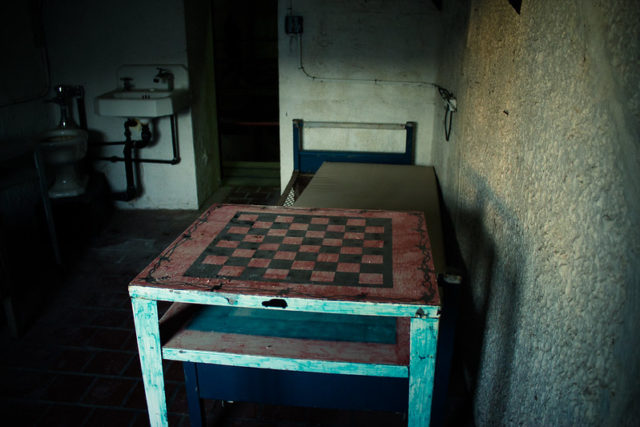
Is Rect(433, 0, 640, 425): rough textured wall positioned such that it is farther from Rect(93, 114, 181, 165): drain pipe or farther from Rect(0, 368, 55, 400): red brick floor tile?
Result: Rect(93, 114, 181, 165): drain pipe

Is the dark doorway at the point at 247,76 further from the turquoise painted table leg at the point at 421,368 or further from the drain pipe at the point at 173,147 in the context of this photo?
the turquoise painted table leg at the point at 421,368

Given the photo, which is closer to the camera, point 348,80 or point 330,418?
point 330,418

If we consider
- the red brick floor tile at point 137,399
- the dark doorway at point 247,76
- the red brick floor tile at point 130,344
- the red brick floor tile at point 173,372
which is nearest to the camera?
the red brick floor tile at point 137,399

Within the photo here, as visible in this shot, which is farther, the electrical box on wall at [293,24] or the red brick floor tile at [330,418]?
the electrical box on wall at [293,24]

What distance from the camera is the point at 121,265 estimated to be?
386cm

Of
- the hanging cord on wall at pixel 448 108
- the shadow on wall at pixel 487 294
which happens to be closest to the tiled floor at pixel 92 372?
the shadow on wall at pixel 487 294

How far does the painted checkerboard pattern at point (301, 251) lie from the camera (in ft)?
4.92

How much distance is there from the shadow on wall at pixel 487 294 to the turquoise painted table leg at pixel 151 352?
1.21 metres

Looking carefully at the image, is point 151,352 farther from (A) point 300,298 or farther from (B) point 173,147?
(B) point 173,147

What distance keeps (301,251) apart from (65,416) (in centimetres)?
157

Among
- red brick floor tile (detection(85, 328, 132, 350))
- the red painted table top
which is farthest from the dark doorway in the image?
the red painted table top

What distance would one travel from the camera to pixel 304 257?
64.1 inches

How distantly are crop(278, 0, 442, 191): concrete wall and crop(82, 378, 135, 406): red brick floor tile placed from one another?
2.88 meters

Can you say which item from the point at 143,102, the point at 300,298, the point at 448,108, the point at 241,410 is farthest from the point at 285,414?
the point at 143,102
